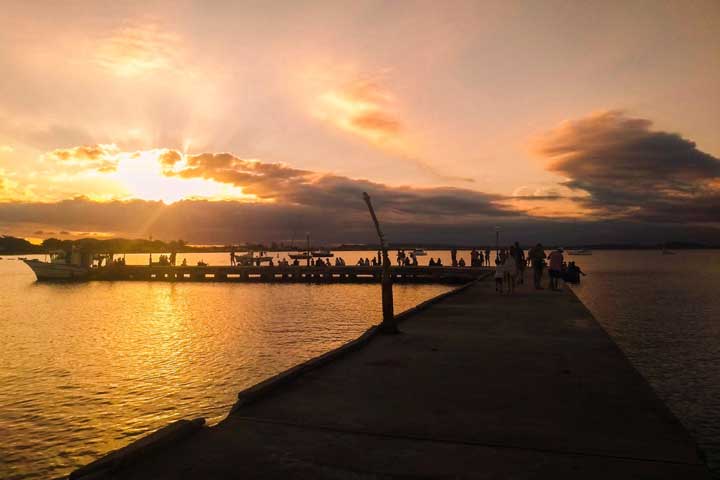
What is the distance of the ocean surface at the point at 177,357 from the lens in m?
10.6

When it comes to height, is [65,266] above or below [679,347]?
above

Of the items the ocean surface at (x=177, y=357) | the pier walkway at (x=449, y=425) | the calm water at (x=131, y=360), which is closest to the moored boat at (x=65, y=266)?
the ocean surface at (x=177, y=357)

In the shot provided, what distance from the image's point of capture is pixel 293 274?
5897 cm

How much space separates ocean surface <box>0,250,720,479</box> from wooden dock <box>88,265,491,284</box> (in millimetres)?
14288

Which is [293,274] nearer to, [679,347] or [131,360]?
[131,360]

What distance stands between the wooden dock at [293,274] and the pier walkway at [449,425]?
40822 millimetres

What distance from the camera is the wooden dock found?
174 feet

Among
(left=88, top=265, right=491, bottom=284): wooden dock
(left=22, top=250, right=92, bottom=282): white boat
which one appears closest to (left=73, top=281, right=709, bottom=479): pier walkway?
(left=88, top=265, right=491, bottom=284): wooden dock

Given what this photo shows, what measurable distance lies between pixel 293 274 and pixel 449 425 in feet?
177

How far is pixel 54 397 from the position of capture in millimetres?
13602

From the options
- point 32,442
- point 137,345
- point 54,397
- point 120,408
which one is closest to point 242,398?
point 32,442

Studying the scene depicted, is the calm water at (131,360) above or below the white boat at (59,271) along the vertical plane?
below

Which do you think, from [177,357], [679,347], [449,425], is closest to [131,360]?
[177,357]

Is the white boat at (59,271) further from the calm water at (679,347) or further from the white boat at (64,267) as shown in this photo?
the calm water at (679,347)
